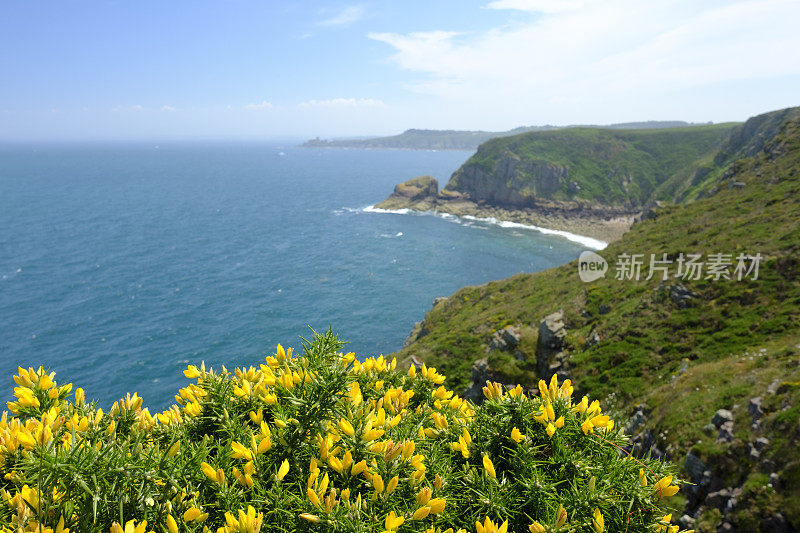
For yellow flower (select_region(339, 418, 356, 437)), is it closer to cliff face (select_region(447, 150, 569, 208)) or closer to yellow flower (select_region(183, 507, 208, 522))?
yellow flower (select_region(183, 507, 208, 522))

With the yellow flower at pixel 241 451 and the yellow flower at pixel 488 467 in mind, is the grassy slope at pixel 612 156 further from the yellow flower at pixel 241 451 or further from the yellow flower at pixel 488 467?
the yellow flower at pixel 241 451

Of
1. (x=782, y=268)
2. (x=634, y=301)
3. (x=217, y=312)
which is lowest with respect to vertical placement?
(x=217, y=312)

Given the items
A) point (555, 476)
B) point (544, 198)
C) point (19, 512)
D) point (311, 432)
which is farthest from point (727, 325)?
point (544, 198)

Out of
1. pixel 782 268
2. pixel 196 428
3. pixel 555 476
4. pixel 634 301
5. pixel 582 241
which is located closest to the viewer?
pixel 555 476

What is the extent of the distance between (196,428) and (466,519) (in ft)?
10.7

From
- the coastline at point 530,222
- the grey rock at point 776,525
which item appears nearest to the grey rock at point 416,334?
the grey rock at point 776,525

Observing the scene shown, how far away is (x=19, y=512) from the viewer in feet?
10.9

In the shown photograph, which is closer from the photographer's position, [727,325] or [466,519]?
[466,519]

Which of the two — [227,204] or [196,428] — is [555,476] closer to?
[196,428]

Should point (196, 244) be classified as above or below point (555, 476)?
below

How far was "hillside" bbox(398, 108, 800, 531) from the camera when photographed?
1189cm

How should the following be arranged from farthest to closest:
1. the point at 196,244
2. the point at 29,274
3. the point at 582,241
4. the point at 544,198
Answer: the point at 544,198 < the point at 582,241 < the point at 196,244 < the point at 29,274

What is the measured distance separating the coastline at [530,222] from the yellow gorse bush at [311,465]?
9069cm

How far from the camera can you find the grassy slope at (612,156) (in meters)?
126
